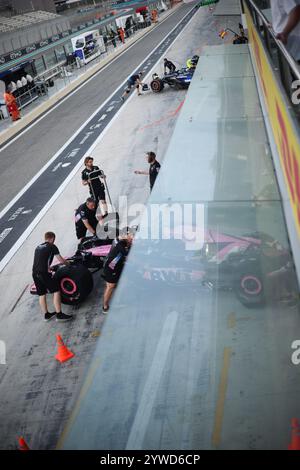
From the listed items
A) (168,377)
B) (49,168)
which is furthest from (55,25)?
(168,377)

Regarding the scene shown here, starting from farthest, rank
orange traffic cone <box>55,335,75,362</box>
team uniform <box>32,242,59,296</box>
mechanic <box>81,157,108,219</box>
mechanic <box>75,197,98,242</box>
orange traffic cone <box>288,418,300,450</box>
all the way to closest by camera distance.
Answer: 1. mechanic <box>81,157,108,219</box>
2. mechanic <box>75,197,98,242</box>
3. team uniform <box>32,242,59,296</box>
4. orange traffic cone <box>55,335,75,362</box>
5. orange traffic cone <box>288,418,300,450</box>

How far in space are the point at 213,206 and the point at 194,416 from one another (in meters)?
3.58

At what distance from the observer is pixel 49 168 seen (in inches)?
Result: 713

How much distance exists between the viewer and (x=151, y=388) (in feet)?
12.6

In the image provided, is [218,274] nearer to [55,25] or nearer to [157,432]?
[157,432]

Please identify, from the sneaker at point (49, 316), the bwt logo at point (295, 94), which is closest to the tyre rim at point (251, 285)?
the bwt logo at point (295, 94)

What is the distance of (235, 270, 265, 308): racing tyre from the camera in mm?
4508

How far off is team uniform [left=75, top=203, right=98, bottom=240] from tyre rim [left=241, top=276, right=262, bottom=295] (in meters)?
6.41

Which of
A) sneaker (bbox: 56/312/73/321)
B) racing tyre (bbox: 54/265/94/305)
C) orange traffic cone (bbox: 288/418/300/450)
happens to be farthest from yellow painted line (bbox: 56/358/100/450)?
racing tyre (bbox: 54/265/94/305)

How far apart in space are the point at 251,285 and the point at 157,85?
69.4 ft

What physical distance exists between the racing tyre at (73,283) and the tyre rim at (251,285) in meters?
4.69

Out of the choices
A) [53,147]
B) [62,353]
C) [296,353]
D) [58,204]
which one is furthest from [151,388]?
[53,147]

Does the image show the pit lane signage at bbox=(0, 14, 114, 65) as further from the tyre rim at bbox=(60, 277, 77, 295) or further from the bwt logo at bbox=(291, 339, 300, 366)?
the bwt logo at bbox=(291, 339, 300, 366)

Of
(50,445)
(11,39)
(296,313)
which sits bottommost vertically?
(50,445)
